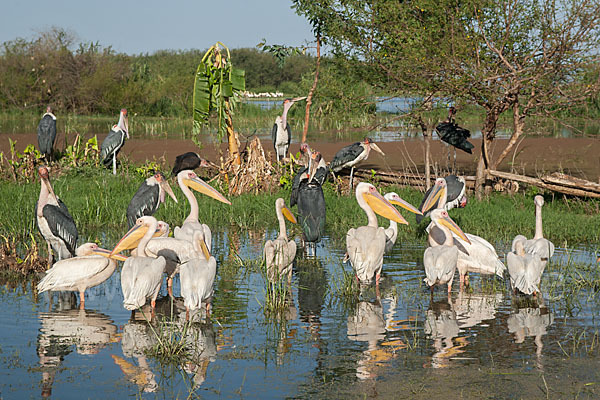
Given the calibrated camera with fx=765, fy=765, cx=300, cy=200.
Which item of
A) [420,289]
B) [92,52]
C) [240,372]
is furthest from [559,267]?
[92,52]

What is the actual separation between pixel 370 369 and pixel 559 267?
365 cm

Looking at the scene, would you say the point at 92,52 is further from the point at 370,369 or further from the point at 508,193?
the point at 370,369

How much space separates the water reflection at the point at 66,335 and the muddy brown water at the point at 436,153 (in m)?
9.48

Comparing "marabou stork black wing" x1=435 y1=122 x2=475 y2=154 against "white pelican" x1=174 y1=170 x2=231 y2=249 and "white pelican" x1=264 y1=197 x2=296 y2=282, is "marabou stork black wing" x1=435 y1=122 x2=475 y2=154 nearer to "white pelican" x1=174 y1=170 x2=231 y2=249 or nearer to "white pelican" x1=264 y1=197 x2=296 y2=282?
"white pelican" x1=174 y1=170 x2=231 y2=249

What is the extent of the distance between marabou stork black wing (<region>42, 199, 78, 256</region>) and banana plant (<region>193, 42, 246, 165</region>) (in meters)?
5.12

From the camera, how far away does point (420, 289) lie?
7.34m

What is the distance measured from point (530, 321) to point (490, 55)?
19.6 feet

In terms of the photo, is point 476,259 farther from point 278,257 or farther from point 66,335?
point 66,335

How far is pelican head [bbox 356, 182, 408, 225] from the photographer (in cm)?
839

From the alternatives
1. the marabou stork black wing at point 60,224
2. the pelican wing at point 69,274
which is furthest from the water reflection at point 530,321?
the marabou stork black wing at point 60,224

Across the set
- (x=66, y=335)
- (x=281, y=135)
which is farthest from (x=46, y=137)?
(x=66, y=335)

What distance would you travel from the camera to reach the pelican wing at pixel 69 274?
6711 millimetres

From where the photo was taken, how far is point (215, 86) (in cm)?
1294

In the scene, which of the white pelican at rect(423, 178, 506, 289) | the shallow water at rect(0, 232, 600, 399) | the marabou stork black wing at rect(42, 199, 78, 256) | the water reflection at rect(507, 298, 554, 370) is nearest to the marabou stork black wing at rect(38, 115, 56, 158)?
the marabou stork black wing at rect(42, 199, 78, 256)
